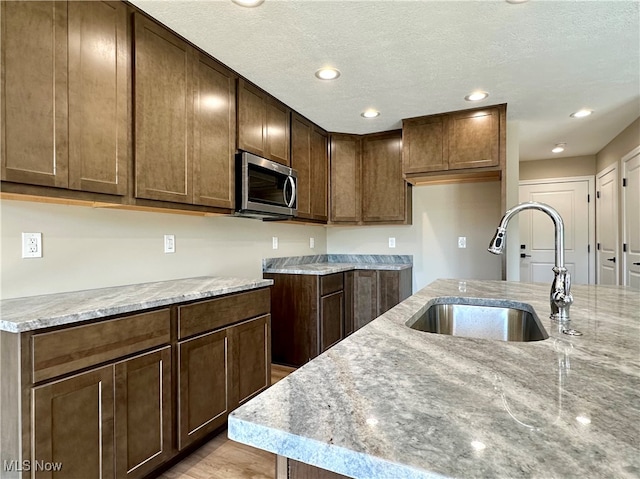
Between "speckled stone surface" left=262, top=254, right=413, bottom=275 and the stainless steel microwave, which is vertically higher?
the stainless steel microwave

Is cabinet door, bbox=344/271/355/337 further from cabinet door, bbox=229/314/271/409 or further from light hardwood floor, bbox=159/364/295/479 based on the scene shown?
light hardwood floor, bbox=159/364/295/479

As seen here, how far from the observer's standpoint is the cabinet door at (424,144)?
331 cm

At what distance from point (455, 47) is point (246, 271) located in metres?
2.26

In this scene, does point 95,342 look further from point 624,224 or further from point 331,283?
point 624,224

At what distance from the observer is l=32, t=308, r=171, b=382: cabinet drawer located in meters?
1.25

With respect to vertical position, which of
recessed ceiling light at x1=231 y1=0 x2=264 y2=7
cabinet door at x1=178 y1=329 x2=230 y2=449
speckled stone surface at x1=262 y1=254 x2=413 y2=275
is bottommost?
cabinet door at x1=178 y1=329 x2=230 y2=449

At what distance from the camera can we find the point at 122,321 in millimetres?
1505

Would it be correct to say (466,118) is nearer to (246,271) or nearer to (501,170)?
(501,170)

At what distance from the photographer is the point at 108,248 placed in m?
1.99

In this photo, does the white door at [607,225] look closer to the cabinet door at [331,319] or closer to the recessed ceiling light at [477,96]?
the recessed ceiling light at [477,96]

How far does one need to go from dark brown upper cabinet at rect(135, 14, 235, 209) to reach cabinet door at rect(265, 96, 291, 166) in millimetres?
426

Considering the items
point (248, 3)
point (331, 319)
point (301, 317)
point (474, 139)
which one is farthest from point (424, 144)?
point (248, 3)

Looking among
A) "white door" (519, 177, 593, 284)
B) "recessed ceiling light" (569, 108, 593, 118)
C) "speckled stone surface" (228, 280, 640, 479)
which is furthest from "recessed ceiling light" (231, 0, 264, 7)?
"white door" (519, 177, 593, 284)

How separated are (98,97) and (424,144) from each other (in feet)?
8.76
